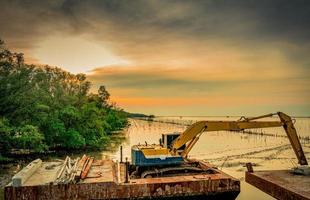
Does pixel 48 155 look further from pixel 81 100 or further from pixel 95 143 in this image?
pixel 81 100

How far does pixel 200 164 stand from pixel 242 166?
56.7 feet

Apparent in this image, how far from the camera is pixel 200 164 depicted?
59.5 ft

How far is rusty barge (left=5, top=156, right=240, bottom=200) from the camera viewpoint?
13.1m

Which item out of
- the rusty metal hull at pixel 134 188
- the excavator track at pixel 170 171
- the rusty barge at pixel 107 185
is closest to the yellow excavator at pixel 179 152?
the excavator track at pixel 170 171

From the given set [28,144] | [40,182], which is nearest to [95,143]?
[28,144]

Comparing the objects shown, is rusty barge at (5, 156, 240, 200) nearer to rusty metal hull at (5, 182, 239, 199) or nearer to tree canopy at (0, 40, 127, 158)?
rusty metal hull at (5, 182, 239, 199)

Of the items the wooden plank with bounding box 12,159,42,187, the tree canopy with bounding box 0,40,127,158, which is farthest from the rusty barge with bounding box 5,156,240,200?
the tree canopy with bounding box 0,40,127,158

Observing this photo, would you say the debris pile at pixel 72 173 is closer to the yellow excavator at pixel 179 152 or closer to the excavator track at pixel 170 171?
the yellow excavator at pixel 179 152

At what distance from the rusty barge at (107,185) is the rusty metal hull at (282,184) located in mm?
5980

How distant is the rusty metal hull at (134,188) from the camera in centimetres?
1303

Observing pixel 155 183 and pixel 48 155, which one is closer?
pixel 155 183

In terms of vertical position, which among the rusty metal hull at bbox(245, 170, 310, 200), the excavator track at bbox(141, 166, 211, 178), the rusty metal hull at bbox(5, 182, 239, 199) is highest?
the rusty metal hull at bbox(245, 170, 310, 200)

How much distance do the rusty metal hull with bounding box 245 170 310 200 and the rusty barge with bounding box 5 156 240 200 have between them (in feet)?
19.6

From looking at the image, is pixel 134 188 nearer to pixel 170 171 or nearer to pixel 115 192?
pixel 115 192
